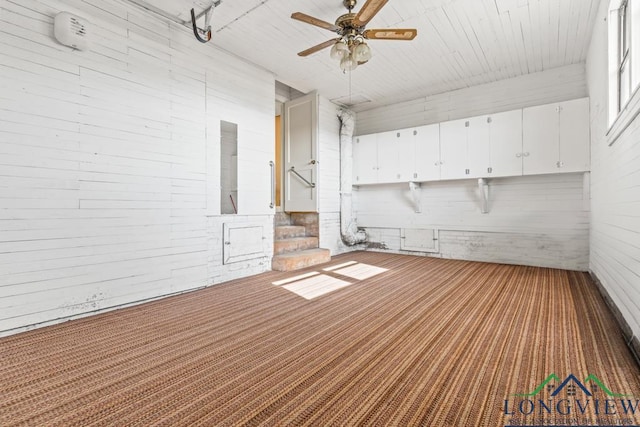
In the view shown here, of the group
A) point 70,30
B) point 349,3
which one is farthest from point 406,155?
point 70,30

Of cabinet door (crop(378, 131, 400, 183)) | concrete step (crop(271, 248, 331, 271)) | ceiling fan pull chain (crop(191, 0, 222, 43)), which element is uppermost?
ceiling fan pull chain (crop(191, 0, 222, 43))

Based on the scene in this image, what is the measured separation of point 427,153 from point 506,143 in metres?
1.24

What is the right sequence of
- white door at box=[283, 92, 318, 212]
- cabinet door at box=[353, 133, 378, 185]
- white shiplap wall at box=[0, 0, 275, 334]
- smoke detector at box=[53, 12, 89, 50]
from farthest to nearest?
cabinet door at box=[353, 133, 378, 185], white door at box=[283, 92, 318, 212], smoke detector at box=[53, 12, 89, 50], white shiplap wall at box=[0, 0, 275, 334]

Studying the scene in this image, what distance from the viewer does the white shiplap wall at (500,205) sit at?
4496 millimetres

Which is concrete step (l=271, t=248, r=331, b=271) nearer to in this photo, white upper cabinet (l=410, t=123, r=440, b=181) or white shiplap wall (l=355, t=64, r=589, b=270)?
white shiplap wall (l=355, t=64, r=589, b=270)

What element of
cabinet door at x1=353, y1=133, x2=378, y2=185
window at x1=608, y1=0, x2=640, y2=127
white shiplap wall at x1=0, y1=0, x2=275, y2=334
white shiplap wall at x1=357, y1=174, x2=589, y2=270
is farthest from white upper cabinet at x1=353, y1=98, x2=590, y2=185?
white shiplap wall at x1=0, y1=0, x2=275, y2=334

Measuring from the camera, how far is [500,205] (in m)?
5.05

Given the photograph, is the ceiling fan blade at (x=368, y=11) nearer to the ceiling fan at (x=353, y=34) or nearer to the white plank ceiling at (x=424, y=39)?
the ceiling fan at (x=353, y=34)

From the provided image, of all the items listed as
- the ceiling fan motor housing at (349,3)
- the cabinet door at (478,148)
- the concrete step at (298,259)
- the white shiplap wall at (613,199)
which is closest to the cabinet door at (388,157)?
the cabinet door at (478,148)

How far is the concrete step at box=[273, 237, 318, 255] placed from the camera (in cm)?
497

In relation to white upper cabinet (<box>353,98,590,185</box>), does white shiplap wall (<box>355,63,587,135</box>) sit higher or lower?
higher

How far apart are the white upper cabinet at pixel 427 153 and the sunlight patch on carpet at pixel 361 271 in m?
2.01

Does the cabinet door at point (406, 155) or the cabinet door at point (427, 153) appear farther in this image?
the cabinet door at point (406, 155)

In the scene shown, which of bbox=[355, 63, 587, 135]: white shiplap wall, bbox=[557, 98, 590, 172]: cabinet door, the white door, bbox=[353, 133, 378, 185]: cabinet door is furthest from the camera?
bbox=[353, 133, 378, 185]: cabinet door
